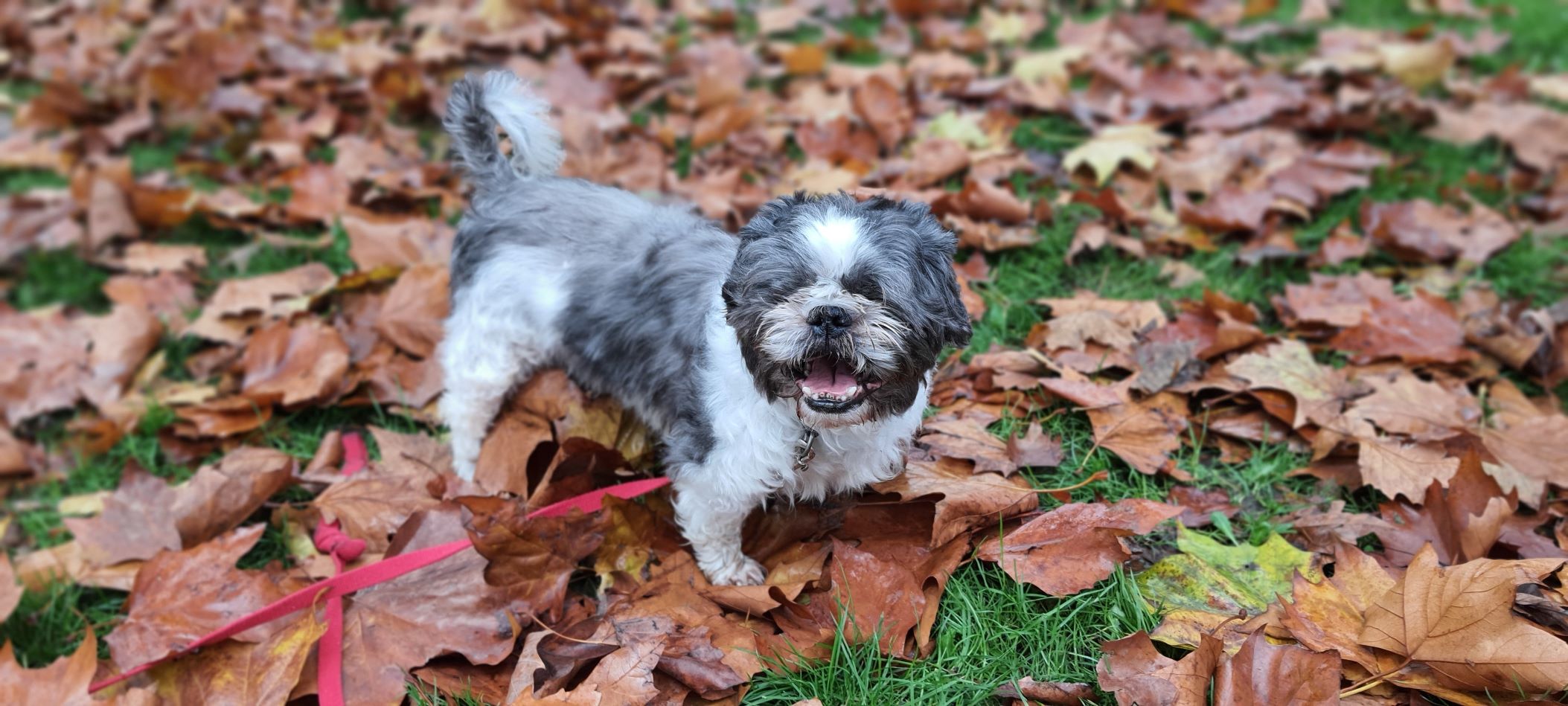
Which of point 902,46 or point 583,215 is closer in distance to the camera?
point 583,215

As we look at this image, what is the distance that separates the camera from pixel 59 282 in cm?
630

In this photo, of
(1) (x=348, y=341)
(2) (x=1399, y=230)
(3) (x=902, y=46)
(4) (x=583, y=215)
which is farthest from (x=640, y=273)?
(3) (x=902, y=46)

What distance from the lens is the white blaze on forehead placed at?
2889mm

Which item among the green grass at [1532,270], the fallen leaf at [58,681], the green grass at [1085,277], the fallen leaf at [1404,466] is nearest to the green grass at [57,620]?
the fallen leaf at [58,681]

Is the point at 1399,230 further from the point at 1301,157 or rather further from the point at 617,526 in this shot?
the point at 617,526

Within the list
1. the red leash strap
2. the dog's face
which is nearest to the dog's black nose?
the dog's face

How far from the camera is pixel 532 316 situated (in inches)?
163

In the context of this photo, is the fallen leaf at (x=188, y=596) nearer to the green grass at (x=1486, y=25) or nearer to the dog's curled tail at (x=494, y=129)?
the dog's curled tail at (x=494, y=129)

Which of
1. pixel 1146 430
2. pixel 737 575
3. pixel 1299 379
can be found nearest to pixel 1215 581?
pixel 1146 430

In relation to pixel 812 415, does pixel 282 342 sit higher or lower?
lower

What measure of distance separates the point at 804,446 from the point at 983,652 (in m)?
0.90

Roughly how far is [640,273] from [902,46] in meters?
4.76

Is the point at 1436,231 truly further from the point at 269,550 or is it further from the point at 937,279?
the point at 269,550

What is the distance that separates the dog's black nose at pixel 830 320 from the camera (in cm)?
281
